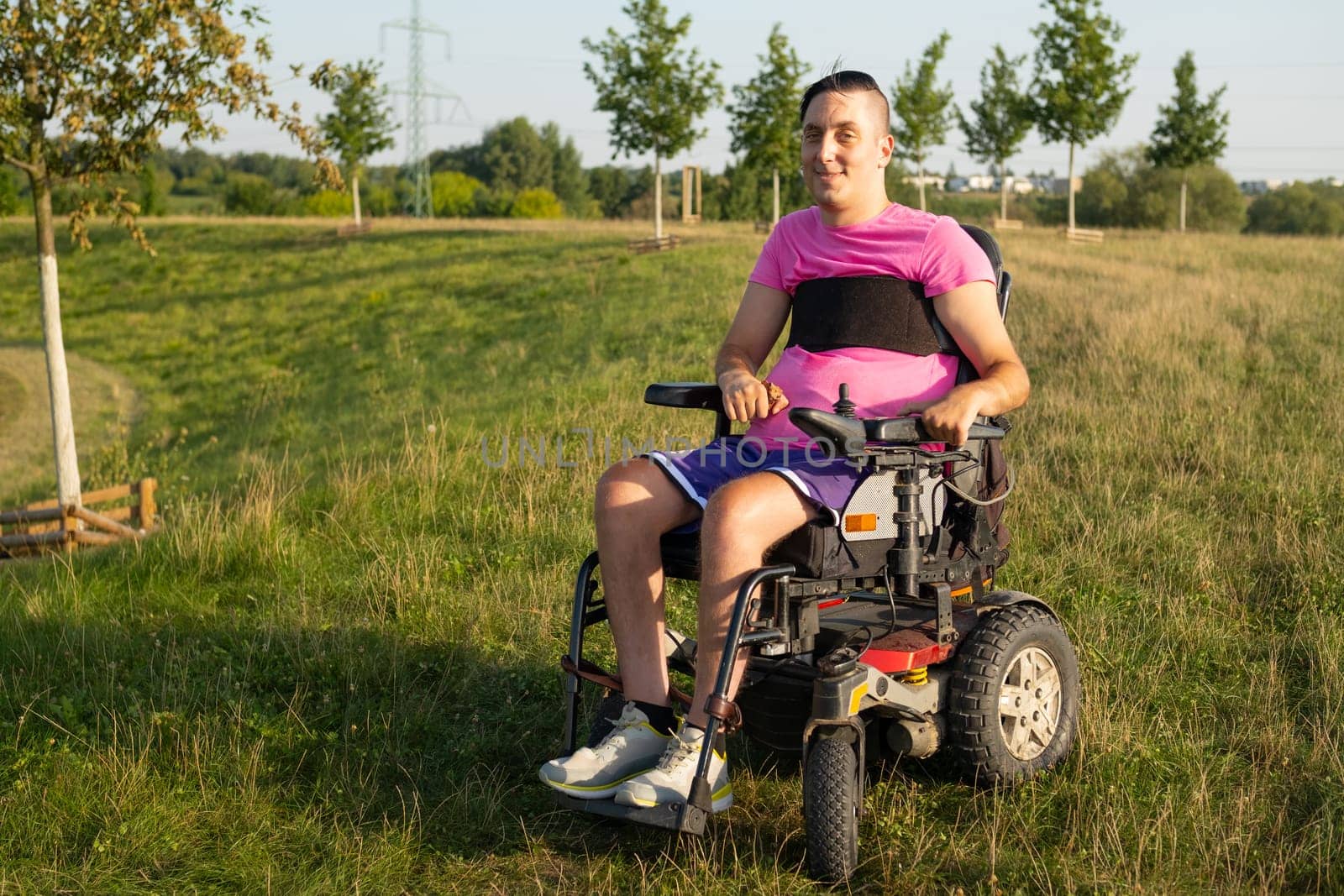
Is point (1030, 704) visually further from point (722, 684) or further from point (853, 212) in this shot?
point (853, 212)

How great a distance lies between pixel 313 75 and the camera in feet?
34.7

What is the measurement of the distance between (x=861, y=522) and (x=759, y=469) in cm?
42

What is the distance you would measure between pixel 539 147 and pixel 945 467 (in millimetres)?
105087

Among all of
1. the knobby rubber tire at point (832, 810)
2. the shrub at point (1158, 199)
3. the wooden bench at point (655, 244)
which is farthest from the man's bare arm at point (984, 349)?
the shrub at point (1158, 199)

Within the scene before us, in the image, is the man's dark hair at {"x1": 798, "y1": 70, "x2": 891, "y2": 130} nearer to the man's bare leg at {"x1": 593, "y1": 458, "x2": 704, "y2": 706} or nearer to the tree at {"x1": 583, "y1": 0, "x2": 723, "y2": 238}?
the man's bare leg at {"x1": 593, "y1": 458, "x2": 704, "y2": 706}

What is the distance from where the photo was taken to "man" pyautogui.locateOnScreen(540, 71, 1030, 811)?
3072mm

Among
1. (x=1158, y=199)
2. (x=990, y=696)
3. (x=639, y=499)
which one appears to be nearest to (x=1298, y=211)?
(x=1158, y=199)

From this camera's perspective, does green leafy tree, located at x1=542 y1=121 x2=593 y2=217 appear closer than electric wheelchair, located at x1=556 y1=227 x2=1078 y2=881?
No

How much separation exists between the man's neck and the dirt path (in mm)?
14356

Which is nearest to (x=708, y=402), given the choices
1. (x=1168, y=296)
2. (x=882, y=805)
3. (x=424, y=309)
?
(x=882, y=805)

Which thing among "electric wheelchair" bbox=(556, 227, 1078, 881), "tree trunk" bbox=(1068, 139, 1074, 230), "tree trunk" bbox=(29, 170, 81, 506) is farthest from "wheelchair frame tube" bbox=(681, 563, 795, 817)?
"tree trunk" bbox=(1068, 139, 1074, 230)

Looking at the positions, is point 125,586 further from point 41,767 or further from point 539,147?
point 539,147

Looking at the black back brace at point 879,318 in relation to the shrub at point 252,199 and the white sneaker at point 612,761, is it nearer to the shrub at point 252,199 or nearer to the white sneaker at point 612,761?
the white sneaker at point 612,761

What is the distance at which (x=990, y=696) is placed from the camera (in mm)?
3311
